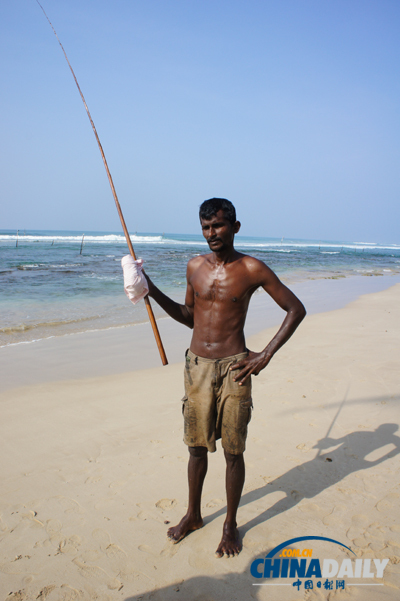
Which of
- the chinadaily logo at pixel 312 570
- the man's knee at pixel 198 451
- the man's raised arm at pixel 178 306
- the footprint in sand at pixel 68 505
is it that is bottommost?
the chinadaily logo at pixel 312 570

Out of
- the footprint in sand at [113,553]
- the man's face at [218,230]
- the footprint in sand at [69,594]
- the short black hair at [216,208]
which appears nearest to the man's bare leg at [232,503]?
the footprint in sand at [113,553]

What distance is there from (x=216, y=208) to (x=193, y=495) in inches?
72.2

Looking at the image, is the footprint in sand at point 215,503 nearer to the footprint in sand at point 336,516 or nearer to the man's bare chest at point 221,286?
the footprint in sand at point 336,516

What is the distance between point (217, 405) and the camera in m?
2.38

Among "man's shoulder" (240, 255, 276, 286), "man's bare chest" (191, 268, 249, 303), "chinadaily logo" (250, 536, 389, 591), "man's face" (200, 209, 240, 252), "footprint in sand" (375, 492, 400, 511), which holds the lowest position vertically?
"chinadaily logo" (250, 536, 389, 591)

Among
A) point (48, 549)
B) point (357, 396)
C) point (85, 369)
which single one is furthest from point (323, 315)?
point (48, 549)

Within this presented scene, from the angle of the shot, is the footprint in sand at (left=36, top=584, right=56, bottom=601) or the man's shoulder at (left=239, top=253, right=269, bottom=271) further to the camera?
the man's shoulder at (left=239, top=253, right=269, bottom=271)

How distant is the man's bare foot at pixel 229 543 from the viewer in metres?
2.36

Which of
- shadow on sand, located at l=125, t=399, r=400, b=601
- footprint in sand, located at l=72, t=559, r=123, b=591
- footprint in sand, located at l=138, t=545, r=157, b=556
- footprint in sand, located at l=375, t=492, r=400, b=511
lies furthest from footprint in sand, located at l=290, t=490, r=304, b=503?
footprint in sand, located at l=72, t=559, r=123, b=591

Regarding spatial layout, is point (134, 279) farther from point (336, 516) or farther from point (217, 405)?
point (336, 516)

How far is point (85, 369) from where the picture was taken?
5.59 metres

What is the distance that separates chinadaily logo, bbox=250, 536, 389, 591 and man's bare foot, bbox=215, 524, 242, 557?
0.42 feet

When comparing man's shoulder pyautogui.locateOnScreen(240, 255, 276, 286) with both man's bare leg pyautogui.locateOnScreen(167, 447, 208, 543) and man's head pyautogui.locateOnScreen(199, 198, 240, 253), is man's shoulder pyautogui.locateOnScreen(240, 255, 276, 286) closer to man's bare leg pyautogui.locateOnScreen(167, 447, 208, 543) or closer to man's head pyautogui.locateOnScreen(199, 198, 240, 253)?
man's head pyautogui.locateOnScreen(199, 198, 240, 253)

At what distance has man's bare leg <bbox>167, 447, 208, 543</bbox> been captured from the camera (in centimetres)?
247
